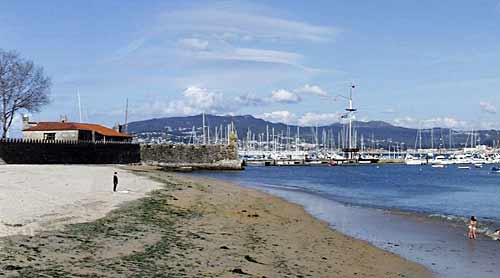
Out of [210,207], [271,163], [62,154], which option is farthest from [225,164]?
[210,207]

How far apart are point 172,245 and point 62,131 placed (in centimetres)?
7404

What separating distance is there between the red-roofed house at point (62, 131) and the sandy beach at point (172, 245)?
58990 millimetres

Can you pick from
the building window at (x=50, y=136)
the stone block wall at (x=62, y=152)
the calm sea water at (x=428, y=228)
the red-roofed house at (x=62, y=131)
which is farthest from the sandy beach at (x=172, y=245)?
the building window at (x=50, y=136)

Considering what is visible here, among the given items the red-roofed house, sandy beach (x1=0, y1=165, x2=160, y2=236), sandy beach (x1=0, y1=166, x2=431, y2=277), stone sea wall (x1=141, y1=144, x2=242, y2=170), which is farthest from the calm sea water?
stone sea wall (x1=141, y1=144, x2=242, y2=170)

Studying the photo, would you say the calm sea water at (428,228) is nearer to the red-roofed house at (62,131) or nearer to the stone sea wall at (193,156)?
the red-roofed house at (62,131)

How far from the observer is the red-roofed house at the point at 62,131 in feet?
287

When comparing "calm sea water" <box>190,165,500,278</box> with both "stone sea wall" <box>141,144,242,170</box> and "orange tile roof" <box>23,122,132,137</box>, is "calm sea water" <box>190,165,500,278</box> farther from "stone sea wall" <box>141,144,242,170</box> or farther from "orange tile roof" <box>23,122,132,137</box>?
"stone sea wall" <box>141,144,242,170</box>

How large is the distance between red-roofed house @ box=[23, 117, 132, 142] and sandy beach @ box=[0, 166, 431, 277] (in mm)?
58990

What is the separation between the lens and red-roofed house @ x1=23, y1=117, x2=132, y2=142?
287 ft

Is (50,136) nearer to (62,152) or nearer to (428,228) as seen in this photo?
(62,152)

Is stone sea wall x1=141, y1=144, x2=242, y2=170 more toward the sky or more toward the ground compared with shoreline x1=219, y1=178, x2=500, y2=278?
more toward the sky

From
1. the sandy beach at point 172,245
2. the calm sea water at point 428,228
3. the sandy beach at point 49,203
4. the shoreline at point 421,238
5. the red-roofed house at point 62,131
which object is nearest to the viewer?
the sandy beach at point 172,245

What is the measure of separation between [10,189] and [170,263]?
18.7 metres

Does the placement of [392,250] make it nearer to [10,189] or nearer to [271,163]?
[10,189]
